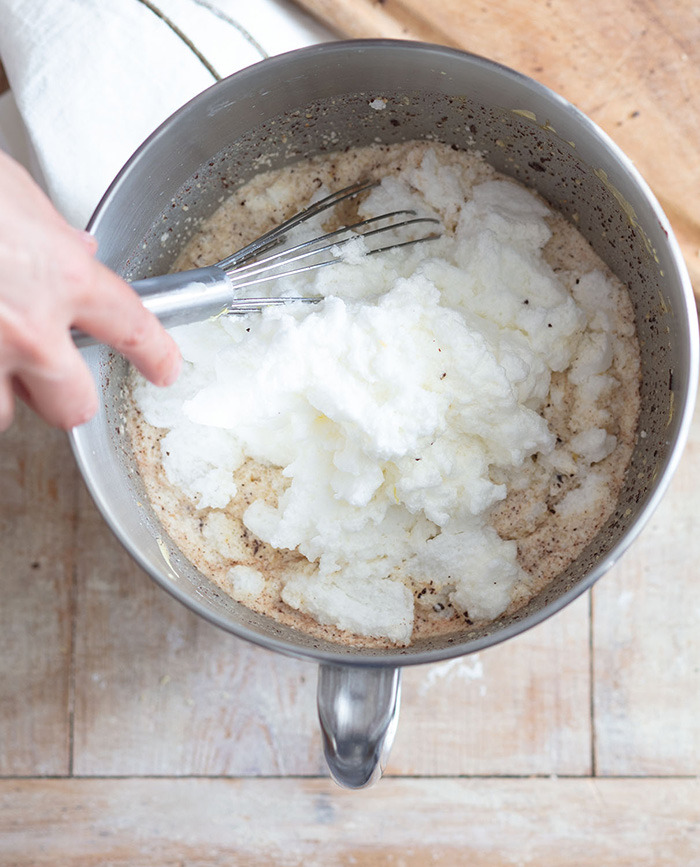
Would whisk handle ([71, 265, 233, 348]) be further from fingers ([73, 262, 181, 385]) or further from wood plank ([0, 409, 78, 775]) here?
wood plank ([0, 409, 78, 775])

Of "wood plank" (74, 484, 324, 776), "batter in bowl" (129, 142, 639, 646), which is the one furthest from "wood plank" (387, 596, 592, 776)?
"batter in bowl" (129, 142, 639, 646)

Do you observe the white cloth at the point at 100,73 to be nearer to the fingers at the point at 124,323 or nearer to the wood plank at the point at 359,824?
the fingers at the point at 124,323

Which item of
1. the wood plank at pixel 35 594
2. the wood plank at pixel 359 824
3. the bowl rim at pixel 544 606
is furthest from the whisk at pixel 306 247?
the wood plank at pixel 359 824

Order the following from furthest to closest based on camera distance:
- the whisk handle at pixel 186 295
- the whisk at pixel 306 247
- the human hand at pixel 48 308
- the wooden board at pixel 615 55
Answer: the wooden board at pixel 615 55 → the whisk at pixel 306 247 → the whisk handle at pixel 186 295 → the human hand at pixel 48 308

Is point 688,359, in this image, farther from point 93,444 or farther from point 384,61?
point 93,444

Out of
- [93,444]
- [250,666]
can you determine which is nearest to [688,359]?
[93,444]
